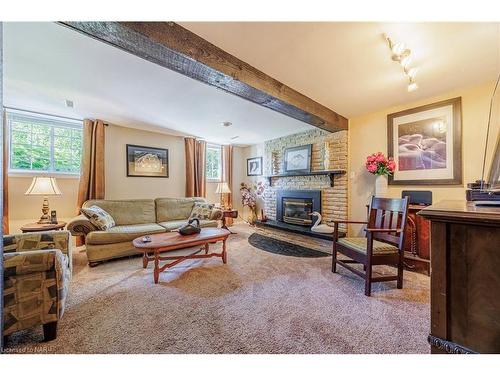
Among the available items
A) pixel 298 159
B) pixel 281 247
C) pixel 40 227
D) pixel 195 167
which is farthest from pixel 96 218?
pixel 298 159

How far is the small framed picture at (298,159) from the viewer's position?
4.08 metres

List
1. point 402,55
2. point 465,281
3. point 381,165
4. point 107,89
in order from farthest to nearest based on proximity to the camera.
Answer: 1. point 381,165
2. point 107,89
3. point 402,55
4. point 465,281

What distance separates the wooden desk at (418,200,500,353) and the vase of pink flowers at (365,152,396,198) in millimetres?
2287

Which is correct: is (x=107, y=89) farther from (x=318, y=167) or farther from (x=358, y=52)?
(x=318, y=167)

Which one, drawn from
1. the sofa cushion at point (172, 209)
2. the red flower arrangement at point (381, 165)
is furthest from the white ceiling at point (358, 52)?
the sofa cushion at point (172, 209)

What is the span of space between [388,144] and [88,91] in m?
4.10

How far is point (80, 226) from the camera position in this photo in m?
2.60

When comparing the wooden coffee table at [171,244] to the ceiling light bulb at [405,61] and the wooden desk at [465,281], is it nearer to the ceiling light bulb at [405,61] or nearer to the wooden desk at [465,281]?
the wooden desk at [465,281]

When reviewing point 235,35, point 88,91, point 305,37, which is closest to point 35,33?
point 88,91

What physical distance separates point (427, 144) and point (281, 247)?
2474mm

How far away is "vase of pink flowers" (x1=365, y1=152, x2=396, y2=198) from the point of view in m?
2.80

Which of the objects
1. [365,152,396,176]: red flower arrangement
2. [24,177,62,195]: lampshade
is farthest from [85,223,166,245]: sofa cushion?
[365,152,396,176]: red flower arrangement

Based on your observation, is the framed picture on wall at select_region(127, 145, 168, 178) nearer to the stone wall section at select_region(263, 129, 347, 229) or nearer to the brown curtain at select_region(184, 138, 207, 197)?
Answer: the brown curtain at select_region(184, 138, 207, 197)

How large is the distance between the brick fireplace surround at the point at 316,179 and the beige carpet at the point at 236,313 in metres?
1.38
